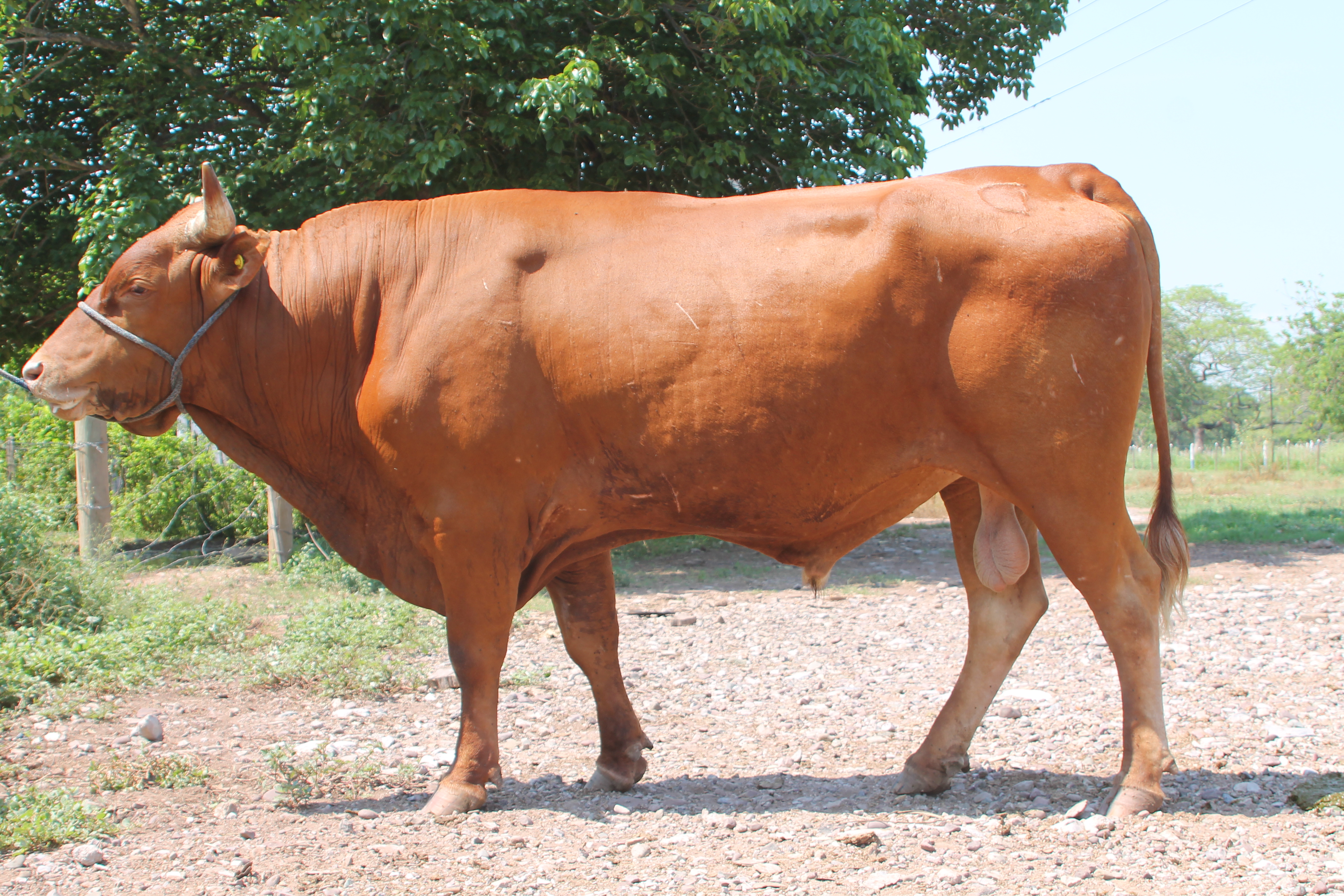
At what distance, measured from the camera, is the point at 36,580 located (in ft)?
21.7

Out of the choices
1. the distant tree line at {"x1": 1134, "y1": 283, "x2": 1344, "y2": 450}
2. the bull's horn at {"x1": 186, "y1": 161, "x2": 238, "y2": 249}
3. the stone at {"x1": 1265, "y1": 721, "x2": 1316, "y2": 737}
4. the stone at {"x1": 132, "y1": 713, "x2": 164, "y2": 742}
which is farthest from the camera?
the distant tree line at {"x1": 1134, "y1": 283, "x2": 1344, "y2": 450}

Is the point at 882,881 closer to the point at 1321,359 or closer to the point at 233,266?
the point at 233,266

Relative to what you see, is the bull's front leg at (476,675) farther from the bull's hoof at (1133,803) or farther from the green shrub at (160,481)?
the green shrub at (160,481)

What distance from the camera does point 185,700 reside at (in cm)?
564

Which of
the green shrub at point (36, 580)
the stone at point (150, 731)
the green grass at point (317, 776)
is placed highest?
the green shrub at point (36, 580)

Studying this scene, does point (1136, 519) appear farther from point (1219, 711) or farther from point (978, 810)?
point (978, 810)

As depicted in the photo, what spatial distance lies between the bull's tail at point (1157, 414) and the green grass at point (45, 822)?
3853mm

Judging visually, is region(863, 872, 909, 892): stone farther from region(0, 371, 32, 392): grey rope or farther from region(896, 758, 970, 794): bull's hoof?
region(0, 371, 32, 392): grey rope

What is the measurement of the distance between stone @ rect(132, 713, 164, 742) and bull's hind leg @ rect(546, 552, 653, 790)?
6.67 ft

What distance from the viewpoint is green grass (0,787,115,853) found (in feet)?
11.4

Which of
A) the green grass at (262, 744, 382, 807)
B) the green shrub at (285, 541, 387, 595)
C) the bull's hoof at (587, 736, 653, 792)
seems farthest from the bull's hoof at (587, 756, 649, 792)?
the green shrub at (285, 541, 387, 595)

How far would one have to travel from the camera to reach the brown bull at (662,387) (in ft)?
12.0

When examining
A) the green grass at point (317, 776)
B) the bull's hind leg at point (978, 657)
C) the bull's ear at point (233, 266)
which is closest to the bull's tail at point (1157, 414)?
the bull's hind leg at point (978, 657)

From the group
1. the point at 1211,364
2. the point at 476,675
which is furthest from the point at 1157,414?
the point at 1211,364
